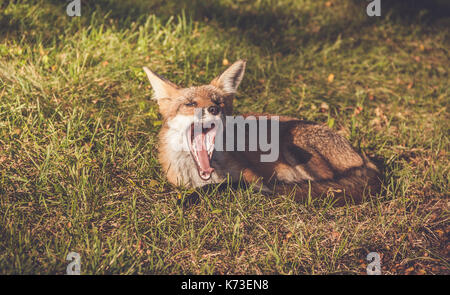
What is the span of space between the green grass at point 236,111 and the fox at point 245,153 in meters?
0.17

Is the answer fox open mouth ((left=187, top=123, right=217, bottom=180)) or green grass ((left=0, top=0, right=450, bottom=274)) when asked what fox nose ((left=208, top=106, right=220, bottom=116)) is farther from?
green grass ((left=0, top=0, right=450, bottom=274))

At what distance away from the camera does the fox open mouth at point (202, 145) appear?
12.0 feet

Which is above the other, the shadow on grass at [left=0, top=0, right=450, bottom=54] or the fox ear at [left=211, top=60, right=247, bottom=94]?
the shadow on grass at [left=0, top=0, right=450, bottom=54]

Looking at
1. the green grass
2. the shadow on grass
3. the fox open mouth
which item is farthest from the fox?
the shadow on grass

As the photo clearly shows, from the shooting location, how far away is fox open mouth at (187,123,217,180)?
12.0 feet

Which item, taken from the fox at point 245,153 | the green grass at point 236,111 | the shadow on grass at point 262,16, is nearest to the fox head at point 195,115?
the fox at point 245,153

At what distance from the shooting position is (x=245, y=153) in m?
3.97

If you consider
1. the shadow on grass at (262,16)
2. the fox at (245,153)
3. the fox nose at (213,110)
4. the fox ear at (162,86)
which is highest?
the shadow on grass at (262,16)

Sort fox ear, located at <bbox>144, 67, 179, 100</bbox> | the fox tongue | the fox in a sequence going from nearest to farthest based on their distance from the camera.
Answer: the fox tongue < the fox < fox ear, located at <bbox>144, 67, 179, 100</bbox>

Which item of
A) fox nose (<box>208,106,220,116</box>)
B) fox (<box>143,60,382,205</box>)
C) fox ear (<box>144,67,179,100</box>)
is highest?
fox ear (<box>144,67,179,100</box>)

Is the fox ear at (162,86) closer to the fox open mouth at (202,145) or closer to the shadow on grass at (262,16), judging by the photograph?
the fox open mouth at (202,145)

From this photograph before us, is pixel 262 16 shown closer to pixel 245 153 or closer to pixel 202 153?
pixel 245 153

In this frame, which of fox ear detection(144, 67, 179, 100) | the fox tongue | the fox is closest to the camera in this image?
the fox tongue

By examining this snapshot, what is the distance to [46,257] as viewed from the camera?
2951 mm
